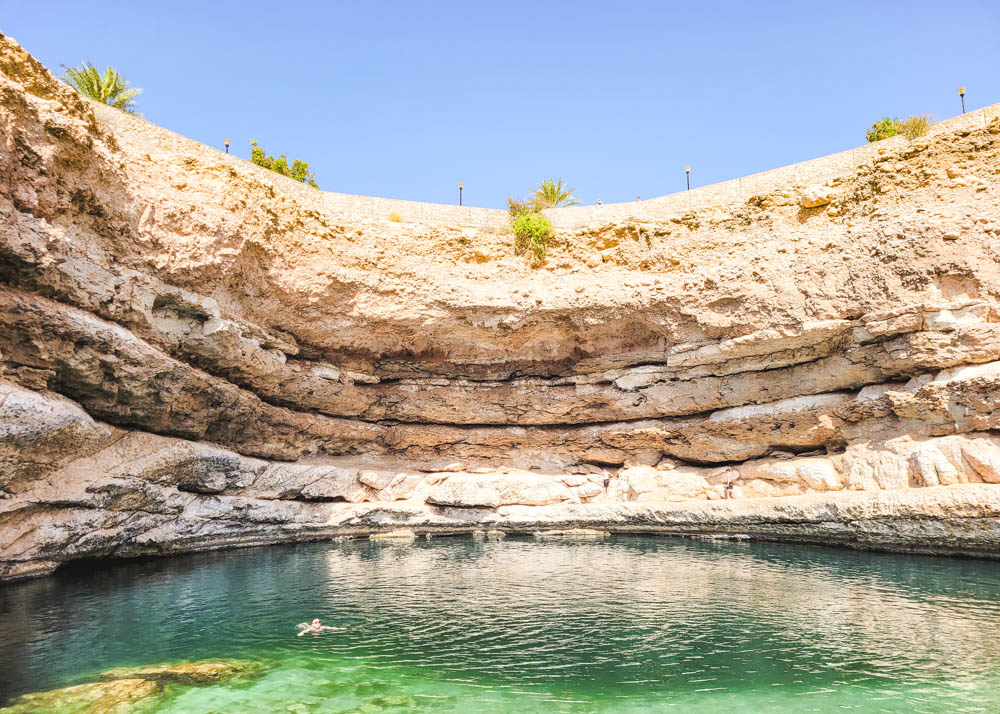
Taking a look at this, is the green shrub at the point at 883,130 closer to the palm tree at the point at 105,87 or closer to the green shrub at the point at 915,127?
the green shrub at the point at 915,127

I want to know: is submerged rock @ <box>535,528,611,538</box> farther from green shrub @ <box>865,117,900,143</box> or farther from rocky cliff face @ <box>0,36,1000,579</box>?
green shrub @ <box>865,117,900,143</box>

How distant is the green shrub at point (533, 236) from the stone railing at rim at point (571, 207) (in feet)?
2.35

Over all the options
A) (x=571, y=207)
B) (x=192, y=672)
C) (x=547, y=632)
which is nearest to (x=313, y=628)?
(x=192, y=672)

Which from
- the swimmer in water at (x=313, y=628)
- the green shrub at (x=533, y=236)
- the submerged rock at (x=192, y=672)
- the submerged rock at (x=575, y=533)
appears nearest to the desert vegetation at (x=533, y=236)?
the green shrub at (x=533, y=236)

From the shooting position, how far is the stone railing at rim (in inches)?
651

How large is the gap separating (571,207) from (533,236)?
6.42ft

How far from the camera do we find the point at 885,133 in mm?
20703

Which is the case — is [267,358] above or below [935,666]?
above

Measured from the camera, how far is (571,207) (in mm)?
21453

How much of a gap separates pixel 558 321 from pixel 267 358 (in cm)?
928

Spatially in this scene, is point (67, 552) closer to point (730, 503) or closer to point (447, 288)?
point (447, 288)

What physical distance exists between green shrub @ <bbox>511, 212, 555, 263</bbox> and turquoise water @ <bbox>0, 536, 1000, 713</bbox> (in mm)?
10266

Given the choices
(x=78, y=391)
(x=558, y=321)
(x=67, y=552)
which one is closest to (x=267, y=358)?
(x=78, y=391)

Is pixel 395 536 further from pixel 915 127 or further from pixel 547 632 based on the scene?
pixel 915 127
